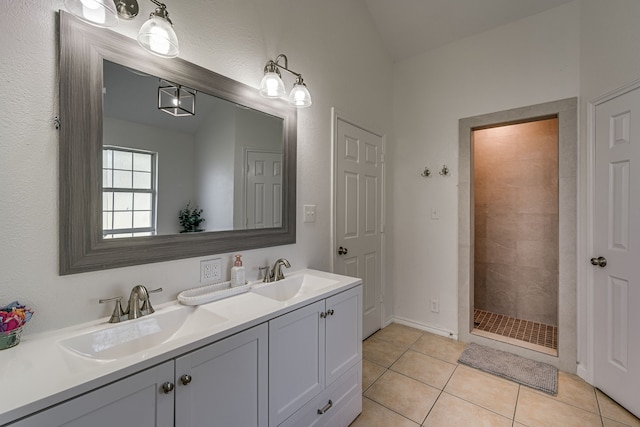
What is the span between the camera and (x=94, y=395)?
2.44 ft

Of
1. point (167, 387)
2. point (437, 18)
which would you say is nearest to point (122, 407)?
point (167, 387)

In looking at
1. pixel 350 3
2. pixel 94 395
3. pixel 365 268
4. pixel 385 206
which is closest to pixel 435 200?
pixel 385 206

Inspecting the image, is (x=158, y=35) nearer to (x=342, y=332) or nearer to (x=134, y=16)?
(x=134, y=16)

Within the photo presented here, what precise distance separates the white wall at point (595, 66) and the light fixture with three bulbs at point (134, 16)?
2.58 metres

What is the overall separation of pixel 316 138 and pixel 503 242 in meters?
2.57

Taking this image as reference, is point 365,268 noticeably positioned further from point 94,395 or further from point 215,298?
point 94,395

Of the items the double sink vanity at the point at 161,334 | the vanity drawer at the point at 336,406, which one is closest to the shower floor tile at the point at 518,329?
the vanity drawer at the point at 336,406

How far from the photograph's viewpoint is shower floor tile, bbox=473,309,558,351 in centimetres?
266

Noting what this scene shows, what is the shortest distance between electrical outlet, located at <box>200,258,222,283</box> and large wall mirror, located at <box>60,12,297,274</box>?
57 millimetres

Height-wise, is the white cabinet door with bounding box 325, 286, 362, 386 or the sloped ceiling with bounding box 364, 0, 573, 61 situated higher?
the sloped ceiling with bounding box 364, 0, 573, 61

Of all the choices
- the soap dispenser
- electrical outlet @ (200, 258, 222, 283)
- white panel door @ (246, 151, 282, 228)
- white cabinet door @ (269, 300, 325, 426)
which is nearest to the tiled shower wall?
A: white panel door @ (246, 151, 282, 228)

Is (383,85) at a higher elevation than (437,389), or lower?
higher

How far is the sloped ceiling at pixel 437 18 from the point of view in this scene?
2.39 m

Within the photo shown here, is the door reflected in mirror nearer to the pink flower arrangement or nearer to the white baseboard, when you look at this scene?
the pink flower arrangement
